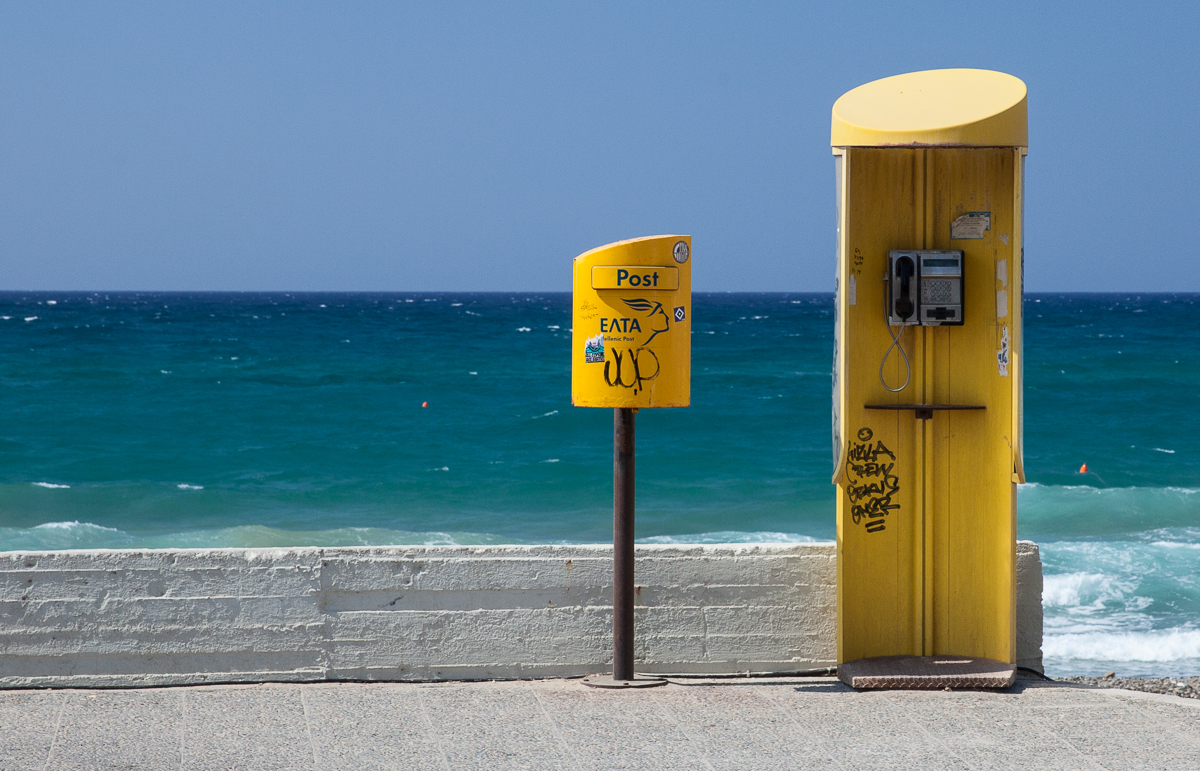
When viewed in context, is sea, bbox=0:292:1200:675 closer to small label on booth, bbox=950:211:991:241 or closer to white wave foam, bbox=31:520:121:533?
white wave foam, bbox=31:520:121:533

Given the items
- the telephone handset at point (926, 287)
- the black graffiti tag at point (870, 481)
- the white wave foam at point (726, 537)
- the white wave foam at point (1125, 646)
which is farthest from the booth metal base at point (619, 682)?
the white wave foam at point (726, 537)

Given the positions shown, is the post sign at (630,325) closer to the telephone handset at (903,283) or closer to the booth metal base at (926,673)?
the telephone handset at (903,283)

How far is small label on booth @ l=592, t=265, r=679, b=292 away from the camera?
14.2ft

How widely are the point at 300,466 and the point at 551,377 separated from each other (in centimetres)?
1700

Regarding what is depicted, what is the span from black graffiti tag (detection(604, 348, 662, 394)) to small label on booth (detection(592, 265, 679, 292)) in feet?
0.81

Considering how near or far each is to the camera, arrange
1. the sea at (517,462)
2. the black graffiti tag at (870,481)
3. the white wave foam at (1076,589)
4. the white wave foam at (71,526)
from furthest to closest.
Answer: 1. the white wave foam at (71,526)
2. the sea at (517,462)
3. the white wave foam at (1076,589)
4. the black graffiti tag at (870,481)

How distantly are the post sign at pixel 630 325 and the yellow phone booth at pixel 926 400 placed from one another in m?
0.73

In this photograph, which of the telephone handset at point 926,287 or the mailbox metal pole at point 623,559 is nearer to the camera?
the mailbox metal pole at point 623,559

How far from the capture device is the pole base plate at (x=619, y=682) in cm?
438

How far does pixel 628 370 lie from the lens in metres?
4.33

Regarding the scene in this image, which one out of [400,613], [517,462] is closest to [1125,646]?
[400,613]

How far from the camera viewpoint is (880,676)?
14.5ft

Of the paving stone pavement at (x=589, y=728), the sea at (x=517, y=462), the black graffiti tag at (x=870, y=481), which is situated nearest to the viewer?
the paving stone pavement at (x=589, y=728)

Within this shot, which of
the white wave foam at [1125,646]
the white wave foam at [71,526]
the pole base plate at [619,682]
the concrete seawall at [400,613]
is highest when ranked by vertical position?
the concrete seawall at [400,613]
